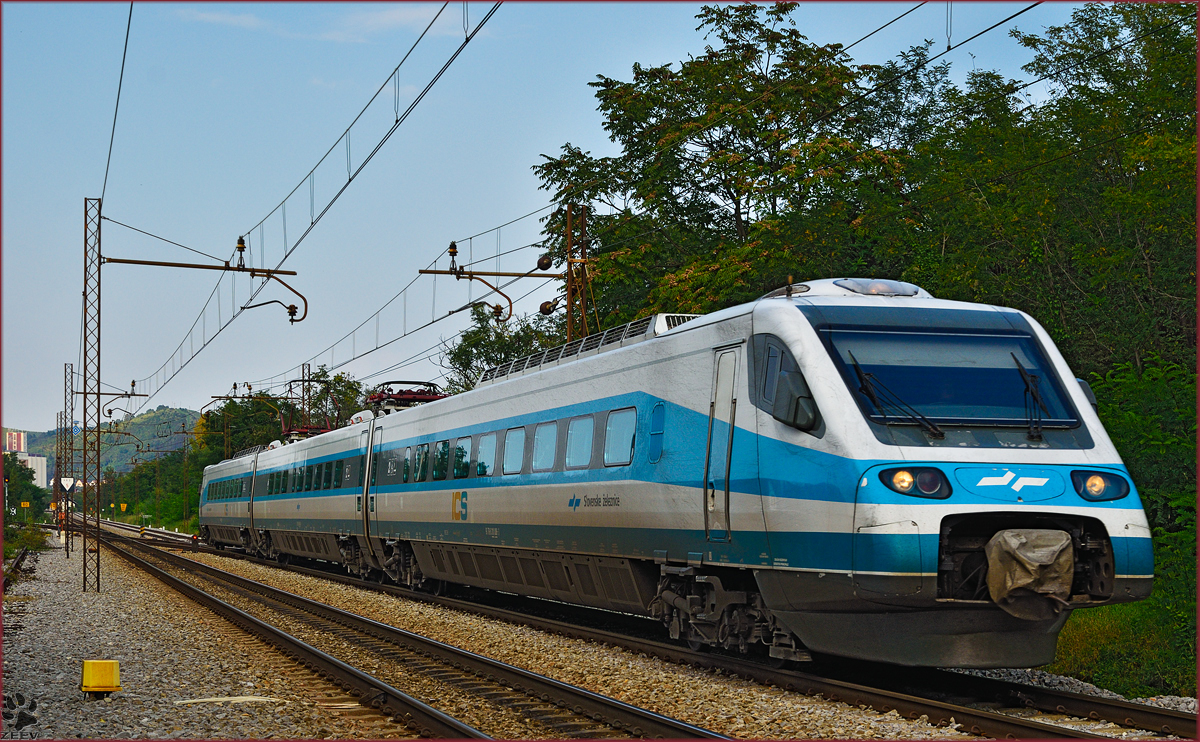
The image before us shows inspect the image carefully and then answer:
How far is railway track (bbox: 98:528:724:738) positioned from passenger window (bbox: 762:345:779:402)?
290 cm

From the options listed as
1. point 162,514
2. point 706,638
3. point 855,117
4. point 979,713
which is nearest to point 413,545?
point 706,638

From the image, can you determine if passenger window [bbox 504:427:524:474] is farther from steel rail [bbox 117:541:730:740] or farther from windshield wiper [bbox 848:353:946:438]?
windshield wiper [bbox 848:353:946:438]

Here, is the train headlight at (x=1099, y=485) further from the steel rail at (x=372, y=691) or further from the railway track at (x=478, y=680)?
the steel rail at (x=372, y=691)

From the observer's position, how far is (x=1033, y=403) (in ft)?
31.8

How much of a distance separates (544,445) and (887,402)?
21.9 ft

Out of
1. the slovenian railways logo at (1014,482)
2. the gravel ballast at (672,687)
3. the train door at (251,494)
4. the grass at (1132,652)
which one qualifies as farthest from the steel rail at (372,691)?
the train door at (251,494)

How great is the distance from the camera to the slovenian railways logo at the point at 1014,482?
8914mm

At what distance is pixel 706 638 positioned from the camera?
449 inches

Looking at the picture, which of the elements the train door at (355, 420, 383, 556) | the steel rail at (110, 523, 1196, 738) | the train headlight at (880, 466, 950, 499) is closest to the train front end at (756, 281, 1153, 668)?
the train headlight at (880, 466, 950, 499)

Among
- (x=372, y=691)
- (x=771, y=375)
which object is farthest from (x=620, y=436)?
(x=372, y=691)

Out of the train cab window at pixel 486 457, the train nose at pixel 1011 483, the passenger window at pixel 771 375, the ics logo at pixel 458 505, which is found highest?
the passenger window at pixel 771 375

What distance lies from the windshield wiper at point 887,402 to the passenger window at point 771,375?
74 cm

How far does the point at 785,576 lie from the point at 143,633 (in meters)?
10.1

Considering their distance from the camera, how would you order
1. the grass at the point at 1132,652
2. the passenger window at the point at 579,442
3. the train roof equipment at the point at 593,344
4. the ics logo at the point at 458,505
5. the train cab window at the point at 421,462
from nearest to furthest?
the grass at the point at 1132,652
the train roof equipment at the point at 593,344
the passenger window at the point at 579,442
the ics logo at the point at 458,505
the train cab window at the point at 421,462
